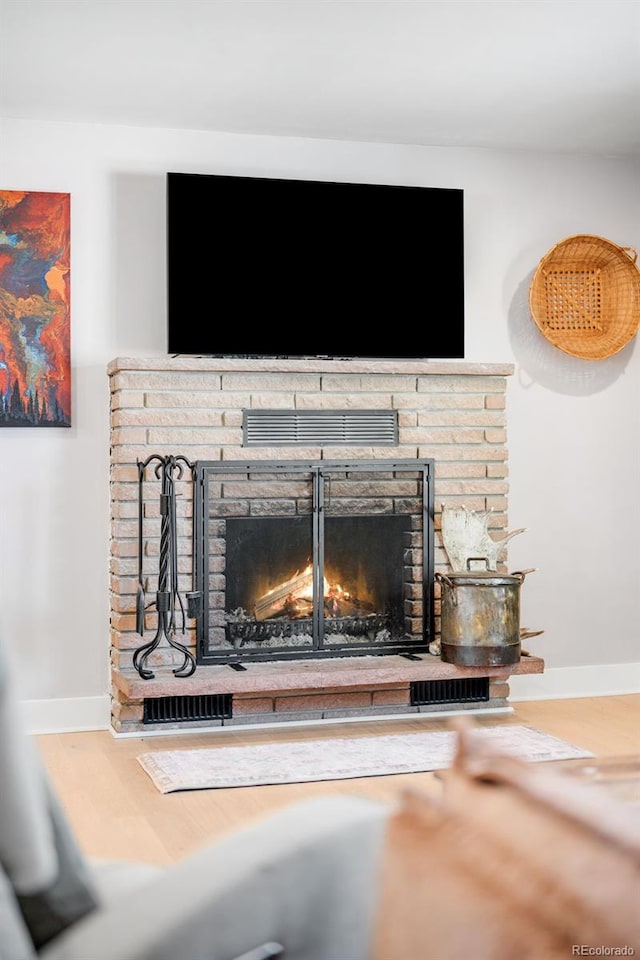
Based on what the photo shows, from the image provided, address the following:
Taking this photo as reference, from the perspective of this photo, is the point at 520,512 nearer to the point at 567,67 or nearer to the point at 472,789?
the point at 567,67

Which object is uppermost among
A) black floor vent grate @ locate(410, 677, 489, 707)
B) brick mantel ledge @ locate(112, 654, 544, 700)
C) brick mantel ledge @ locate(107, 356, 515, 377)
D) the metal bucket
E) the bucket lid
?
brick mantel ledge @ locate(107, 356, 515, 377)

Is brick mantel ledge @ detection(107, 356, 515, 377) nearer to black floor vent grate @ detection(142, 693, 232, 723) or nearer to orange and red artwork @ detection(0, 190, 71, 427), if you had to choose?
orange and red artwork @ detection(0, 190, 71, 427)

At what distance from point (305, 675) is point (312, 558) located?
0.53m

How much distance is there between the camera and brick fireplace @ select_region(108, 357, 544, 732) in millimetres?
4465

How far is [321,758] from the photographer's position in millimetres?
3986

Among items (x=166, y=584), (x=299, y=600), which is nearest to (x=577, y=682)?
(x=299, y=600)

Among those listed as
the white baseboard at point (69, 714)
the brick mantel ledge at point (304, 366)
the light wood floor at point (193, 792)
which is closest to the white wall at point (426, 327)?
the white baseboard at point (69, 714)

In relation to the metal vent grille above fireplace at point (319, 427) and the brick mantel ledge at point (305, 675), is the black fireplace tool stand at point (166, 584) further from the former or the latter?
the metal vent grille above fireplace at point (319, 427)

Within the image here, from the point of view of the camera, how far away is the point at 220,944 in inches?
35.8

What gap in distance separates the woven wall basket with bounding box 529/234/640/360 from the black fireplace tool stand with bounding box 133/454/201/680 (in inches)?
77.3

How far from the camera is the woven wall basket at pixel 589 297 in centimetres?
523

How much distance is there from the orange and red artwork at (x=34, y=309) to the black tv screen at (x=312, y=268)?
0.47 meters

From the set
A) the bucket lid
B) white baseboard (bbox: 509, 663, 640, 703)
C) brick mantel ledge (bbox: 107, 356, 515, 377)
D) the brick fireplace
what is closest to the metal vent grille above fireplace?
the brick fireplace

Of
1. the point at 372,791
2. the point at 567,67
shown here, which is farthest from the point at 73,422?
the point at 567,67
